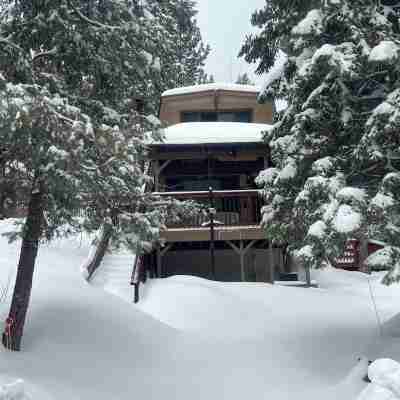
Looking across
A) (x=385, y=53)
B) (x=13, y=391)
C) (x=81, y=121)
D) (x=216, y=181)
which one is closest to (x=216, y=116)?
(x=216, y=181)

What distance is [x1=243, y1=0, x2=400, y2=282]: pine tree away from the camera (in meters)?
7.20

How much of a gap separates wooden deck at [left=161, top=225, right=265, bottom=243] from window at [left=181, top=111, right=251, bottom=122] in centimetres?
814

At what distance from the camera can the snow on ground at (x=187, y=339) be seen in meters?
7.44

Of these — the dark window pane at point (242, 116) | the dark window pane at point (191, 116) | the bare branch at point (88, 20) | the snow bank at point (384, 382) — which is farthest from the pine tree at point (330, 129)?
the dark window pane at point (242, 116)

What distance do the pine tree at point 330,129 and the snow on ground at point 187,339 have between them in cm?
210

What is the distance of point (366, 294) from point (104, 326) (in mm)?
9031

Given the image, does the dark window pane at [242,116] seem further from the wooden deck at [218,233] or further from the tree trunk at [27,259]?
the tree trunk at [27,259]

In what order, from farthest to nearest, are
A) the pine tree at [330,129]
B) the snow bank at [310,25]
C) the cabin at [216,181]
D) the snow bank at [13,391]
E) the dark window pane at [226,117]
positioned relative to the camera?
1. the dark window pane at [226,117]
2. the cabin at [216,181]
3. the snow bank at [310,25]
4. the pine tree at [330,129]
5. the snow bank at [13,391]

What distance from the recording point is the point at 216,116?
22875mm

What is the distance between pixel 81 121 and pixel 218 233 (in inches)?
402

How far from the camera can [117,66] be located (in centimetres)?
816

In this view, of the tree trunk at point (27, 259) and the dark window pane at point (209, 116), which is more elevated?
the dark window pane at point (209, 116)

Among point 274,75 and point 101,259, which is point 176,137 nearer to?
A: point 101,259

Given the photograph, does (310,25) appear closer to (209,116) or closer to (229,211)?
(229,211)
